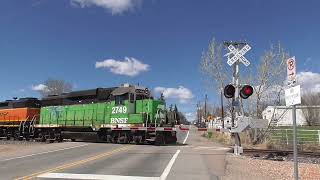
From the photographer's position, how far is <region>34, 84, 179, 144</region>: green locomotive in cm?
2848

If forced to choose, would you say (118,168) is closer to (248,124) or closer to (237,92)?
(248,124)

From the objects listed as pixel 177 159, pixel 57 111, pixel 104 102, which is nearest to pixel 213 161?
pixel 177 159

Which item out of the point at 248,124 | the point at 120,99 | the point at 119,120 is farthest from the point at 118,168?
A: the point at 120,99

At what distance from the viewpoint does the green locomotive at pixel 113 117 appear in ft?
93.5

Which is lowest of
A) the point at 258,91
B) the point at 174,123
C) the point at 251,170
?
the point at 251,170

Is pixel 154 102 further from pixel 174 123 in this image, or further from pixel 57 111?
pixel 57 111

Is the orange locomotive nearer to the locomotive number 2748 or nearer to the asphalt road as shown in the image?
the locomotive number 2748

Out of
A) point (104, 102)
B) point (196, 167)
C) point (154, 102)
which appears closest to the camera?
point (196, 167)

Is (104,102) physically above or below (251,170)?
above

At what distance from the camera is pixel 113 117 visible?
30219 mm

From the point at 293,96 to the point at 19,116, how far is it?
3481 cm

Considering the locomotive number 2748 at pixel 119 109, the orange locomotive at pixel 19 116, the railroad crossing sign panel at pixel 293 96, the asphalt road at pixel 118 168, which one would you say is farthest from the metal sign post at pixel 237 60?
the orange locomotive at pixel 19 116

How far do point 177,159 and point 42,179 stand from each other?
7.30m

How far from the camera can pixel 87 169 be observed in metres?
14.8
